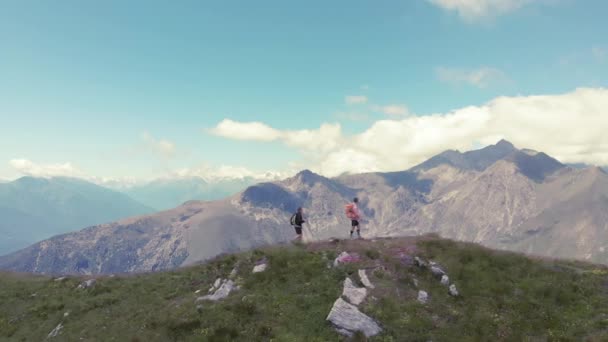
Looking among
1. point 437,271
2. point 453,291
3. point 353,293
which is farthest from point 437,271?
point 353,293

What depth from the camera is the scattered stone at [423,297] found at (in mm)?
23828

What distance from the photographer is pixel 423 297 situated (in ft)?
79.4

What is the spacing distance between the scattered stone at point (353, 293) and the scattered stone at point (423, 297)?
12.1 feet

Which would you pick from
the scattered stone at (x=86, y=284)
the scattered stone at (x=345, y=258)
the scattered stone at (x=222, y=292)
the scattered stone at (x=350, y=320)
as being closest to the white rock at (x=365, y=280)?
the scattered stone at (x=345, y=258)

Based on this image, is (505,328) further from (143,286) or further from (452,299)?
(143,286)

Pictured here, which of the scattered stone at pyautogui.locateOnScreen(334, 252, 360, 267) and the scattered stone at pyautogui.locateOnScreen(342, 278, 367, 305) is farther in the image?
the scattered stone at pyautogui.locateOnScreen(334, 252, 360, 267)

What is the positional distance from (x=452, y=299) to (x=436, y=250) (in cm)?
711

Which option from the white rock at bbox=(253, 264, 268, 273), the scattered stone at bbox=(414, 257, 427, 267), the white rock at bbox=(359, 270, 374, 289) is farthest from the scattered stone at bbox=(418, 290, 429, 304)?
the white rock at bbox=(253, 264, 268, 273)

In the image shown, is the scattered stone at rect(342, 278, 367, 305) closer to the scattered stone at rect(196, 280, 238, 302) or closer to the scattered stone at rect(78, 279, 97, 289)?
the scattered stone at rect(196, 280, 238, 302)

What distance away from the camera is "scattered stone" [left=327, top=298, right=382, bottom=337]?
2066 cm

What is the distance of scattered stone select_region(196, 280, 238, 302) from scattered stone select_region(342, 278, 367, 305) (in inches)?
342

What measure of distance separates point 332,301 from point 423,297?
623cm

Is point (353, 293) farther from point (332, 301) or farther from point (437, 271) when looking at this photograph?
point (437, 271)

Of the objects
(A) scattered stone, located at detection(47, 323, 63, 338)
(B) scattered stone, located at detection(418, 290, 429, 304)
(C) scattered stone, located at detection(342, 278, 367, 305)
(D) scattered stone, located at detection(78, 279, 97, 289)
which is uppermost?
(C) scattered stone, located at detection(342, 278, 367, 305)
